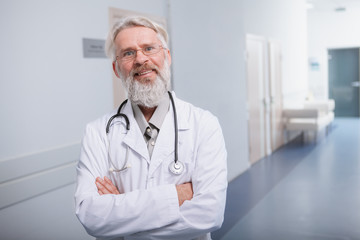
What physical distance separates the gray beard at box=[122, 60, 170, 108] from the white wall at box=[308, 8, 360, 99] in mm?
11152

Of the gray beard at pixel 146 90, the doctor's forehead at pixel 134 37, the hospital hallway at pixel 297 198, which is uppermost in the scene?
the doctor's forehead at pixel 134 37

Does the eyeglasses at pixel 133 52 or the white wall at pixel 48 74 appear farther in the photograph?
the white wall at pixel 48 74

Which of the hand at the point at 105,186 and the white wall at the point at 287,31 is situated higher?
the white wall at the point at 287,31

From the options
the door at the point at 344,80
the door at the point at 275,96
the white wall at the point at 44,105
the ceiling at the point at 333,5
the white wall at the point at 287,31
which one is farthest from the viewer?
the door at the point at 344,80

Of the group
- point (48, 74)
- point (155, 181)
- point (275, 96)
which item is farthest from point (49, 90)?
point (275, 96)

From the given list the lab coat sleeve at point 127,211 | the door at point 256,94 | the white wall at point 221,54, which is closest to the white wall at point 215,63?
the white wall at point 221,54

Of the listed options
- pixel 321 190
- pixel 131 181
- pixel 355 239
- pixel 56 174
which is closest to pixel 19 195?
pixel 56 174

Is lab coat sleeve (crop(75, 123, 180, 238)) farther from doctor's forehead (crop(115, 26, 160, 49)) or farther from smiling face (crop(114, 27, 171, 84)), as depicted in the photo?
doctor's forehead (crop(115, 26, 160, 49))

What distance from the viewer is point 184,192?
4.99ft

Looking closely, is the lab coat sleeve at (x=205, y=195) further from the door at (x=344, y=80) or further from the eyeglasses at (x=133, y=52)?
the door at (x=344, y=80)

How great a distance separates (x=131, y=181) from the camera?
1.53 meters

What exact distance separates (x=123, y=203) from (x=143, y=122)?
1.18 ft

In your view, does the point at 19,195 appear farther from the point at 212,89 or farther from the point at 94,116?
the point at 212,89

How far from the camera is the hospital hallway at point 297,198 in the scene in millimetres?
3420
